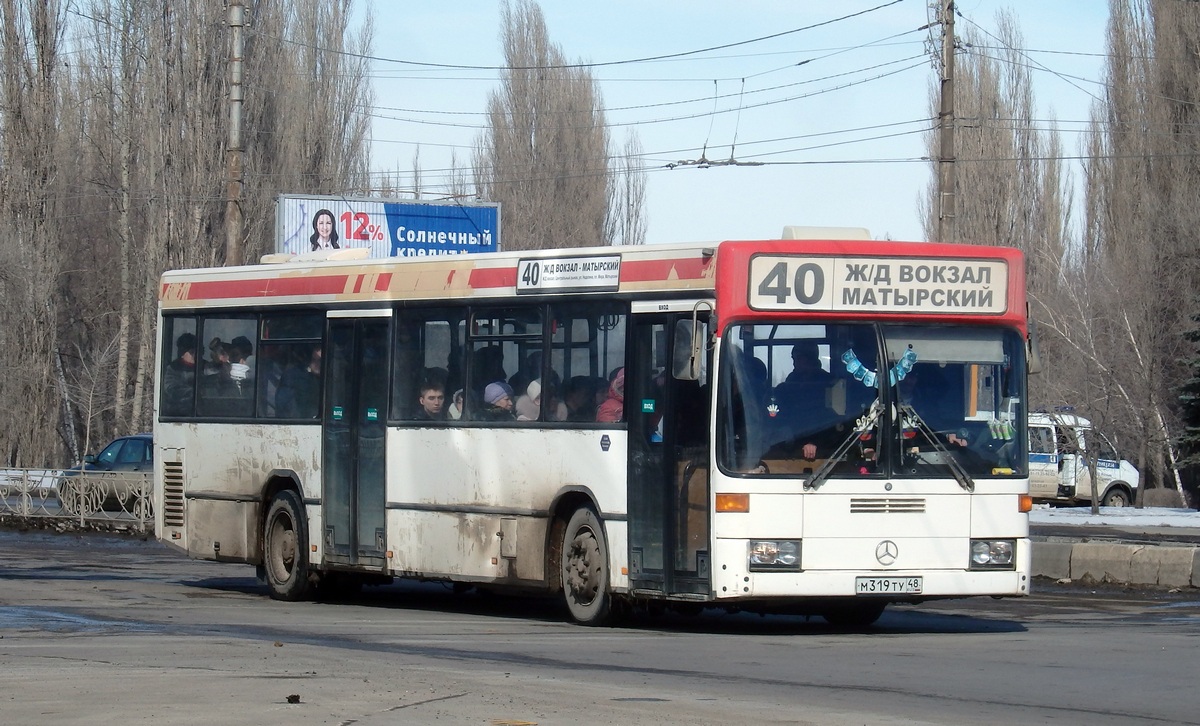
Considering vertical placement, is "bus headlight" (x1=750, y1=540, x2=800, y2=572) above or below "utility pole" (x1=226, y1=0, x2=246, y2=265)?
below

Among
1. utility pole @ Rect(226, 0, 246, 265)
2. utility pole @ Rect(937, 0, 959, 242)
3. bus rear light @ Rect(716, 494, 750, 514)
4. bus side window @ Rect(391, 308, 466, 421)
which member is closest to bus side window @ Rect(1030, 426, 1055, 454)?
utility pole @ Rect(937, 0, 959, 242)

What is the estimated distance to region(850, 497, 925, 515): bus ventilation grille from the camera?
1205cm

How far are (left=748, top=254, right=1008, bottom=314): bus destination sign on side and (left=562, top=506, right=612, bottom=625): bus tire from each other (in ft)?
7.09

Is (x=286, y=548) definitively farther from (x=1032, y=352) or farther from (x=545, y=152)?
(x=545, y=152)

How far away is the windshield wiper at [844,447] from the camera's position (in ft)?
39.2

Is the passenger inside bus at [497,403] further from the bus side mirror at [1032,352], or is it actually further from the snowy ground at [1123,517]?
the snowy ground at [1123,517]

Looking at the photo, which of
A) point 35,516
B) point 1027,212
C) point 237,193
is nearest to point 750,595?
point 237,193

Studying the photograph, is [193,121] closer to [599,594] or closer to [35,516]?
[35,516]

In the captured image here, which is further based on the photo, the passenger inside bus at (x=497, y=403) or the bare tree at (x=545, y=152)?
the bare tree at (x=545, y=152)

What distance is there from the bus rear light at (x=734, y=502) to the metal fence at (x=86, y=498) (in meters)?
16.7

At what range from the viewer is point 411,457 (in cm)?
1477

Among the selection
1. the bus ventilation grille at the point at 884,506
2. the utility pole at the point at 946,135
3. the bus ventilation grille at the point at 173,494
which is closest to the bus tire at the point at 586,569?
the bus ventilation grille at the point at 884,506

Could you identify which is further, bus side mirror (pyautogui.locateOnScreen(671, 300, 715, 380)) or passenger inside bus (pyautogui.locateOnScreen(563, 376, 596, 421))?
passenger inside bus (pyautogui.locateOnScreen(563, 376, 596, 421))

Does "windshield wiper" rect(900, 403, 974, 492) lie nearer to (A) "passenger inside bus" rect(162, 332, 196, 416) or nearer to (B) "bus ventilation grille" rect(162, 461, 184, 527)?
(A) "passenger inside bus" rect(162, 332, 196, 416)
